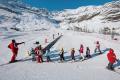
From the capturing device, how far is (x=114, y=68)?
20.6 m

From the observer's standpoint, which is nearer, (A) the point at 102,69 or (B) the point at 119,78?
(B) the point at 119,78

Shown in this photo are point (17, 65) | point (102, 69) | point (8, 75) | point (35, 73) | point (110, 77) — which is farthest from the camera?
point (102, 69)

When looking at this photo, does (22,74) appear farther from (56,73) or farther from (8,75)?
(56,73)

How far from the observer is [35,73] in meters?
Result: 16.1

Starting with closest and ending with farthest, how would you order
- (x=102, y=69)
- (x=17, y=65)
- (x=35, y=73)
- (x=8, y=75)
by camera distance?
(x=8, y=75) → (x=35, y=73) → (x=17, y=65) → (x=102, y=69)

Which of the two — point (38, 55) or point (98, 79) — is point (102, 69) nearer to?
point (98, 79)

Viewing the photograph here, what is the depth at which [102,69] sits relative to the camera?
20203 millimetres

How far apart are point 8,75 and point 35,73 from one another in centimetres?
185

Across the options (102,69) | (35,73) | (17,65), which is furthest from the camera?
(102,69)

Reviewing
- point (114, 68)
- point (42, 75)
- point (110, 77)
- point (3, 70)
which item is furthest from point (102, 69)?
point (3, 70)

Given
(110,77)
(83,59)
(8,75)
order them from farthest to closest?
1. (83,59)
2. (110,77)
3. (8,75)

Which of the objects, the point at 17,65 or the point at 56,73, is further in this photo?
the point at 17,65

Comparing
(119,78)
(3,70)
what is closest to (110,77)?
(119,78)

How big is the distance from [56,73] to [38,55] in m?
4.46
